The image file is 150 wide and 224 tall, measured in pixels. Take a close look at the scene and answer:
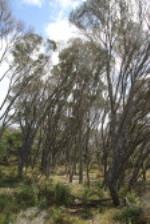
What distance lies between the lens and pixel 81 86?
2845cm

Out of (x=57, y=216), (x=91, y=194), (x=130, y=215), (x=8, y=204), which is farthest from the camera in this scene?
(x=91, y=194)

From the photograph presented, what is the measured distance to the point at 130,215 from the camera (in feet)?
39.1

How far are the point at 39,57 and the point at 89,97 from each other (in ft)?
16.2

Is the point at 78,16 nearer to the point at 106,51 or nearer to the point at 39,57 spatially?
the point at 106,51

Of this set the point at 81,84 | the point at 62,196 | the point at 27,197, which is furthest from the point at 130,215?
the point at 81,84

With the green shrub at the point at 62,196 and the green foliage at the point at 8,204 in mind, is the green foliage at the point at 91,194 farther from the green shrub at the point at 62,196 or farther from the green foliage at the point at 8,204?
the green foliage at the point at 8,204

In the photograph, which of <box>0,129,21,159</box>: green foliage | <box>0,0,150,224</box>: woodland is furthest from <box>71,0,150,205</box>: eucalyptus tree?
<box>0,129,21,159</box>: green foliage

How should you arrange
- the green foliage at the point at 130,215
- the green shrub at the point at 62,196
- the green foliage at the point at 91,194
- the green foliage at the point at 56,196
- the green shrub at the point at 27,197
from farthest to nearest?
the green foliage at the point at 91,194 → the green shrub at the point at 62,196 → the green foliage at the point at 56,196 → the green shrub at the point at 27,197 → the green foliage at the point at 130,215

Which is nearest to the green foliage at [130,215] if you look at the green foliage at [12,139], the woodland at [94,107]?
the woodland at [94,107]

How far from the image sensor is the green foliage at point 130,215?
11430 millimetres

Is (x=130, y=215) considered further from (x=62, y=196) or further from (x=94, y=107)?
(x=94, y=107)

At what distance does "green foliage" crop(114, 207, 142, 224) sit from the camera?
11.4 m

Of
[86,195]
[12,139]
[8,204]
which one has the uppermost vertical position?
[12,139]

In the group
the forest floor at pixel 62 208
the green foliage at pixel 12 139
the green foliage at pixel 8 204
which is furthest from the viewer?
the green foliage at pixel 12 139
